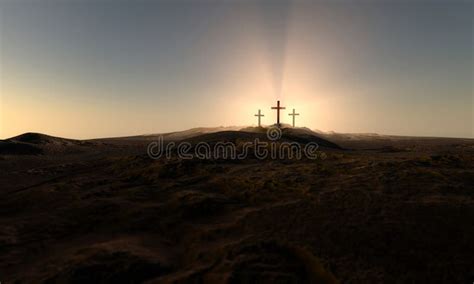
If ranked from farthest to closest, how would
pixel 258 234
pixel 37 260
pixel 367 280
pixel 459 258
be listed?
pixel 258 234 < pixel 37 260 < pixel 459 258 < pixel 367 280

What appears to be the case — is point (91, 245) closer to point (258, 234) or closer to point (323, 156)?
point (258, 234)

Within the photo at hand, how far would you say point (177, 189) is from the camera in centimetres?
848

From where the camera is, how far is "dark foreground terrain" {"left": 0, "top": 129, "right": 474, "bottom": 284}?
3.96 metres

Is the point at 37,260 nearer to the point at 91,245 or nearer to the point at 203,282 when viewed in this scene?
the point at 91,245

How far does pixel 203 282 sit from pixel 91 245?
7.71 feet

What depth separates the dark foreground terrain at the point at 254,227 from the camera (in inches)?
→ 156

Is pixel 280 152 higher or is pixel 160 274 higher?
pixel 280 152

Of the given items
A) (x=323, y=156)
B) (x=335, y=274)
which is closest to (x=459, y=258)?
(x=335, y=274)

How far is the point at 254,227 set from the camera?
17.4ft

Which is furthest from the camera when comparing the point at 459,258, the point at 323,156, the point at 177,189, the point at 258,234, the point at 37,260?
the point at 323,156

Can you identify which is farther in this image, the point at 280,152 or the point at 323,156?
the point at 280,152

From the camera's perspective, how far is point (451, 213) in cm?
518

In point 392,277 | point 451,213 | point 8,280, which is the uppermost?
point 451,213

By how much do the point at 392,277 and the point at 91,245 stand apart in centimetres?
450
